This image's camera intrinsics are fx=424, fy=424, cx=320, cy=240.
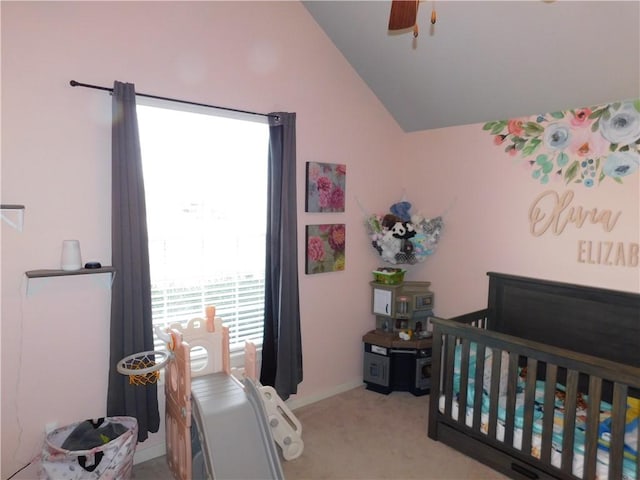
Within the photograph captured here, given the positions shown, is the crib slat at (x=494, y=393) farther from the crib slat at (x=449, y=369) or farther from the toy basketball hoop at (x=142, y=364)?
the toy basketball hoop at (x=142, y=364)

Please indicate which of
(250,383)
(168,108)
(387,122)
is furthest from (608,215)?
(168,108)

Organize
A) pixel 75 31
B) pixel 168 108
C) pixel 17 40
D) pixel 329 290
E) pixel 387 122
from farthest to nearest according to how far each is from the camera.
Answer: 1. pixel 387 122
2. pixel 329 290
3. pixel 168 108
4. pixel 75 31
5. pixel 17 40

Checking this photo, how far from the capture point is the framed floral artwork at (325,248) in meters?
3.18

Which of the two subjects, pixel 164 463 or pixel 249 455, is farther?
pixel 164 463

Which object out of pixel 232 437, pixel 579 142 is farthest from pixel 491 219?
pixel 232 437

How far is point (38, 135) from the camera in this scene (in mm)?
2064

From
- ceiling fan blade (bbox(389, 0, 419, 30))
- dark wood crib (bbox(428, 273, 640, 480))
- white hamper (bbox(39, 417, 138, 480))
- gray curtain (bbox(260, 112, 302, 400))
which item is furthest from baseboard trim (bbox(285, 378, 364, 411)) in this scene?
ceiling fan blade (bbox(389, 0, 419, 30))

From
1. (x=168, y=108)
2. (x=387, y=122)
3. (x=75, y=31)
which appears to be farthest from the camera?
(x=387, y=122)

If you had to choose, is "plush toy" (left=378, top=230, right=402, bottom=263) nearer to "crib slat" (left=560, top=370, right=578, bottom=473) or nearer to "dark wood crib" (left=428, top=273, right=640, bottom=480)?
"dark wood crib" (left=428, top=273, right=640, bottom=480)

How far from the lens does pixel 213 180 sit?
271 cm

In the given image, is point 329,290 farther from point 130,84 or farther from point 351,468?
point 130,84

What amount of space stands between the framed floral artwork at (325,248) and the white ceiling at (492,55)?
118 centimetres

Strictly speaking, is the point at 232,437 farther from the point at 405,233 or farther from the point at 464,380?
the point at 405,233

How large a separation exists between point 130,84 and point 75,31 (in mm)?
343
